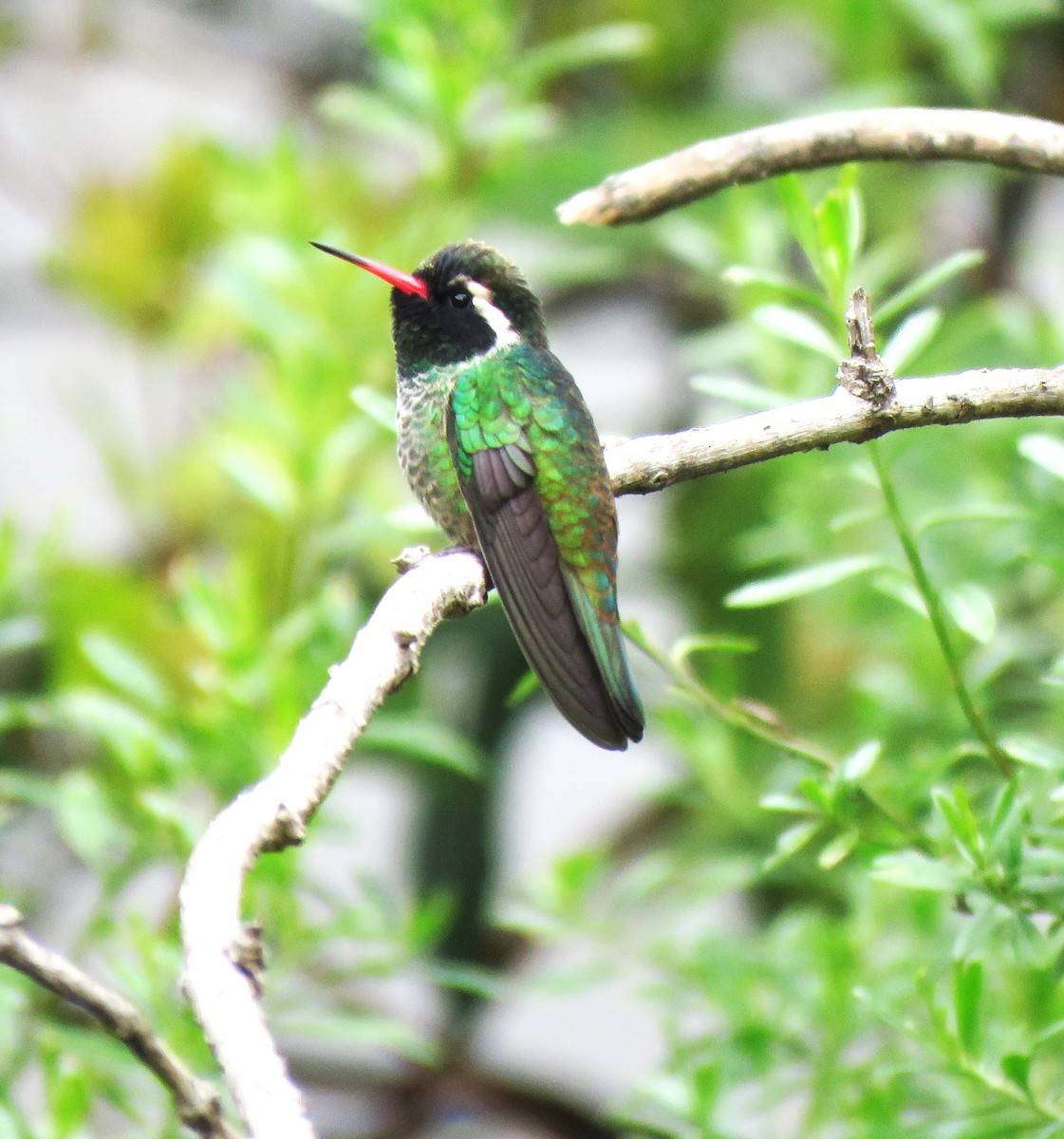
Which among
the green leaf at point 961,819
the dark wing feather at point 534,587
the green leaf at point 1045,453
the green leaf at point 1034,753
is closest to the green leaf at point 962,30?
the dark wing feather at point 534,587

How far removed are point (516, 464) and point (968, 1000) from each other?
1024mm

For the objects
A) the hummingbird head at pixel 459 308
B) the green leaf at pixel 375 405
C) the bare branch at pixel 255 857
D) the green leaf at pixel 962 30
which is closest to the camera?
the bare branch at pixel 255 857

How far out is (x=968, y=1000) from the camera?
5.01 feet

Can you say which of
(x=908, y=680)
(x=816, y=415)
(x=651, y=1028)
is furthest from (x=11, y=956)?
(x=651, y=1028)

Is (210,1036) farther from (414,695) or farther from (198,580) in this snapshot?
(414,695)

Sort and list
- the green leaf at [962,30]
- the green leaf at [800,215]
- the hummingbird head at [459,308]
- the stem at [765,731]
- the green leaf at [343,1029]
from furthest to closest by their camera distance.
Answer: the green leaf at [962,30], the hummingbird head at [459,308], the green leaf at [343,1029], the green leaf at [800,215], the stem at [765,731]

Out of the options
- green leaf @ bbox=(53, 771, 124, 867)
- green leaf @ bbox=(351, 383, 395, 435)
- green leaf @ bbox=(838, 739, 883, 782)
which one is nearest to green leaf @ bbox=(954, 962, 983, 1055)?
green leaf @ bbox=(838, 739, 883, 782)

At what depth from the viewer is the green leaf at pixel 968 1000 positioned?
151 centimetres

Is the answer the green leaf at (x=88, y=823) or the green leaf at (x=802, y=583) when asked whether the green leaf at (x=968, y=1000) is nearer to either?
the green leaf at (x=802, y=583)

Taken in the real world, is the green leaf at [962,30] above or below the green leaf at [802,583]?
above

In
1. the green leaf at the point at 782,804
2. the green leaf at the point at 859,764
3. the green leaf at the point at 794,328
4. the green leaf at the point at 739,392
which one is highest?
the green leaf at the point at 794,328

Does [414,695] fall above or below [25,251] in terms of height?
below

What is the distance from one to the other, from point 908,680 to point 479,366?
3.23 feet

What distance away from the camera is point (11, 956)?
0.92 meters
